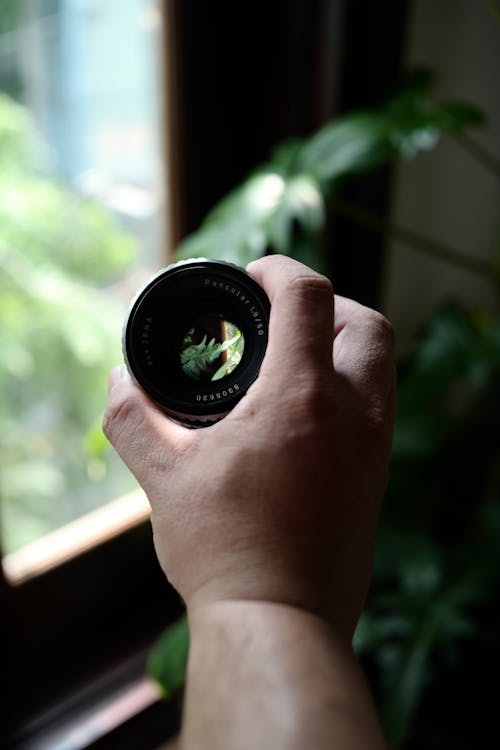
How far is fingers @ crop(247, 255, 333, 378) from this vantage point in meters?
0.42

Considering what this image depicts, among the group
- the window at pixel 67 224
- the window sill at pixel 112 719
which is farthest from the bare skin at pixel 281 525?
the window sill at pixel 112 719

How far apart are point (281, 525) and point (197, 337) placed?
161 mm

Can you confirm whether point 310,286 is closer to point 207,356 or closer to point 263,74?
point 207,356

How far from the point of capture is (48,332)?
1.04 m

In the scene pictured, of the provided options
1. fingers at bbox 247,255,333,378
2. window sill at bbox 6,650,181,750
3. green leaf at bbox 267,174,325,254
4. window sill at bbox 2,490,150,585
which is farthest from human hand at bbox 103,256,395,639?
window sill at bbox 6,650,181,750

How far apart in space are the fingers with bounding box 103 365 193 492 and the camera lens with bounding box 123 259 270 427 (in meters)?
0.01

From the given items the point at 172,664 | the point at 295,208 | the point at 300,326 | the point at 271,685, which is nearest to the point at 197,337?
the point at 300,326

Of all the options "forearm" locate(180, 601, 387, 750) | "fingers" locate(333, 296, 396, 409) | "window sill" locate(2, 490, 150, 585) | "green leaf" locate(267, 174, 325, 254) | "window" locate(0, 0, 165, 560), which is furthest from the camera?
"window sill" locate(2, 490, 150, 585)

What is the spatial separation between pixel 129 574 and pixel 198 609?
87cm

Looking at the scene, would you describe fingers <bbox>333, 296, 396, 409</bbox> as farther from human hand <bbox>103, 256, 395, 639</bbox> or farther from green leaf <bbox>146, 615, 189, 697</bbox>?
green leaf <bbox>146, 615, 189, 697</bbox>

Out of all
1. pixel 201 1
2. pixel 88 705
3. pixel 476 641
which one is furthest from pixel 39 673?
pixel 201 1

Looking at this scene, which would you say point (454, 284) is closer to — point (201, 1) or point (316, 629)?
point (201, 1)

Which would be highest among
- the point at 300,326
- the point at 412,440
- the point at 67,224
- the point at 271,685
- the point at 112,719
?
the point at 300,326

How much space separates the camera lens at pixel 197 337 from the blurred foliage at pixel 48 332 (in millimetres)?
524
